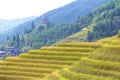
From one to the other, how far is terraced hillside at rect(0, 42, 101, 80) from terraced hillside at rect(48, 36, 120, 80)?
72.8 feet

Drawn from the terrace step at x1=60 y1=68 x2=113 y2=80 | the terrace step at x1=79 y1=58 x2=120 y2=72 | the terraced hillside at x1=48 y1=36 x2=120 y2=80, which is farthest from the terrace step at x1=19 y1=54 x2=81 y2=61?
the terrace step at x1=79 y1=58 x2=120 y2=72

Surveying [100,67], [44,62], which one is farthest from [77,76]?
[44,62]

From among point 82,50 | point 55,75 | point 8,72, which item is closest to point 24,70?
point 8,72

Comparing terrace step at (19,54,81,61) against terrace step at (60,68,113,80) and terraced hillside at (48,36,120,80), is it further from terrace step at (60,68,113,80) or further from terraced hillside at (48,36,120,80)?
terraced hillside at (48,36,120,80)

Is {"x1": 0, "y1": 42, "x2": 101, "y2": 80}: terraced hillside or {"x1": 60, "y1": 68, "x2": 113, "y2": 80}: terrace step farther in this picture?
{"x1": 0, "y1": 42, "x2": 101, "y2": 80}: terraced hillside

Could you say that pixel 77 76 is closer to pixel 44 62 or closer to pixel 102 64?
pixel 102 64

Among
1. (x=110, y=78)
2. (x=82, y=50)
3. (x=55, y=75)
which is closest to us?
(x=110, y=78)

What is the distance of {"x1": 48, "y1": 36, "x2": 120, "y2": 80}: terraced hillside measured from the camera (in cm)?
5581

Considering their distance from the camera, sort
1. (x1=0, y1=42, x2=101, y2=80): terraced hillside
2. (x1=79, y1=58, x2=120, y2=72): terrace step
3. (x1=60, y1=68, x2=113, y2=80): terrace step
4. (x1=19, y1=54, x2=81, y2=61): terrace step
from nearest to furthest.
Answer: (x1=60, y1=68, x2=113, y2=80): terrace step
(x1=79, y1=58, x2=120, y2=72): terrace step
(x1=0, y1=42, x2=101, y2=80): terraced hillside
(x1=19, y1=54, x2=81, y2=61): terrace step

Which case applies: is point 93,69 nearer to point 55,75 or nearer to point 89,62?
point 89,62

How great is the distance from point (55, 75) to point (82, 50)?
22.0 metres

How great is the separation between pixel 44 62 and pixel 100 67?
36.6 metres

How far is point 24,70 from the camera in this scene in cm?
9219

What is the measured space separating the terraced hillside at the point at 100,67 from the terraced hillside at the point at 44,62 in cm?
2220
